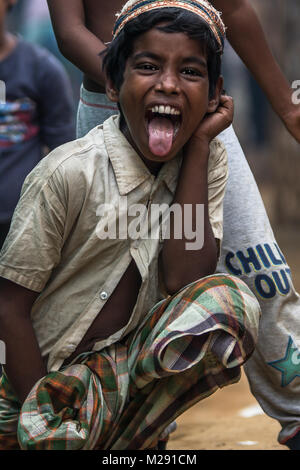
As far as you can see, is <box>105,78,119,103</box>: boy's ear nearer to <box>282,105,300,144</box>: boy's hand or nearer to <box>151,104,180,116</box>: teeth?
<box>151,104,180,116</box>: teeth

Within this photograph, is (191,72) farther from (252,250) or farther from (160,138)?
(252,250)

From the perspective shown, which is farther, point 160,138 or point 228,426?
point 228,426

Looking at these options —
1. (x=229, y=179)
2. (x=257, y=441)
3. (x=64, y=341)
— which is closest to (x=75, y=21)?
(x=229, y=179)

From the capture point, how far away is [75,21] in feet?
9.30

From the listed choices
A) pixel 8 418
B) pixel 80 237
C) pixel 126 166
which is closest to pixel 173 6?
pixel 126 166

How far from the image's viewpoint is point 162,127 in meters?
2.55

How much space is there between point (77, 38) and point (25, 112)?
126cm

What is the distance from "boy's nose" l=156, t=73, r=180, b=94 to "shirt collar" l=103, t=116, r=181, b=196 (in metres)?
0.24

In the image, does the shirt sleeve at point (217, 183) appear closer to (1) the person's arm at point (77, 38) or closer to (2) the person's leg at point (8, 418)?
(1) the person's arm at point (77, 38)

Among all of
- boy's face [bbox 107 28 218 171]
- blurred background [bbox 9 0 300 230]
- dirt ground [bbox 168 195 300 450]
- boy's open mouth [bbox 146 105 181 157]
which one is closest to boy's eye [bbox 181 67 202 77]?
boy's face [bbox 107 28 218 171]

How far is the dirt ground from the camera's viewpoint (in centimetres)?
338

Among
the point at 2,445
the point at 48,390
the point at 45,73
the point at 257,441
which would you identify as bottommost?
the point at 257,441

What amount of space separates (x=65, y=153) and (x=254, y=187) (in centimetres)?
77

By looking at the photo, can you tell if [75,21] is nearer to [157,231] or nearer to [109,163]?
[109,163]
